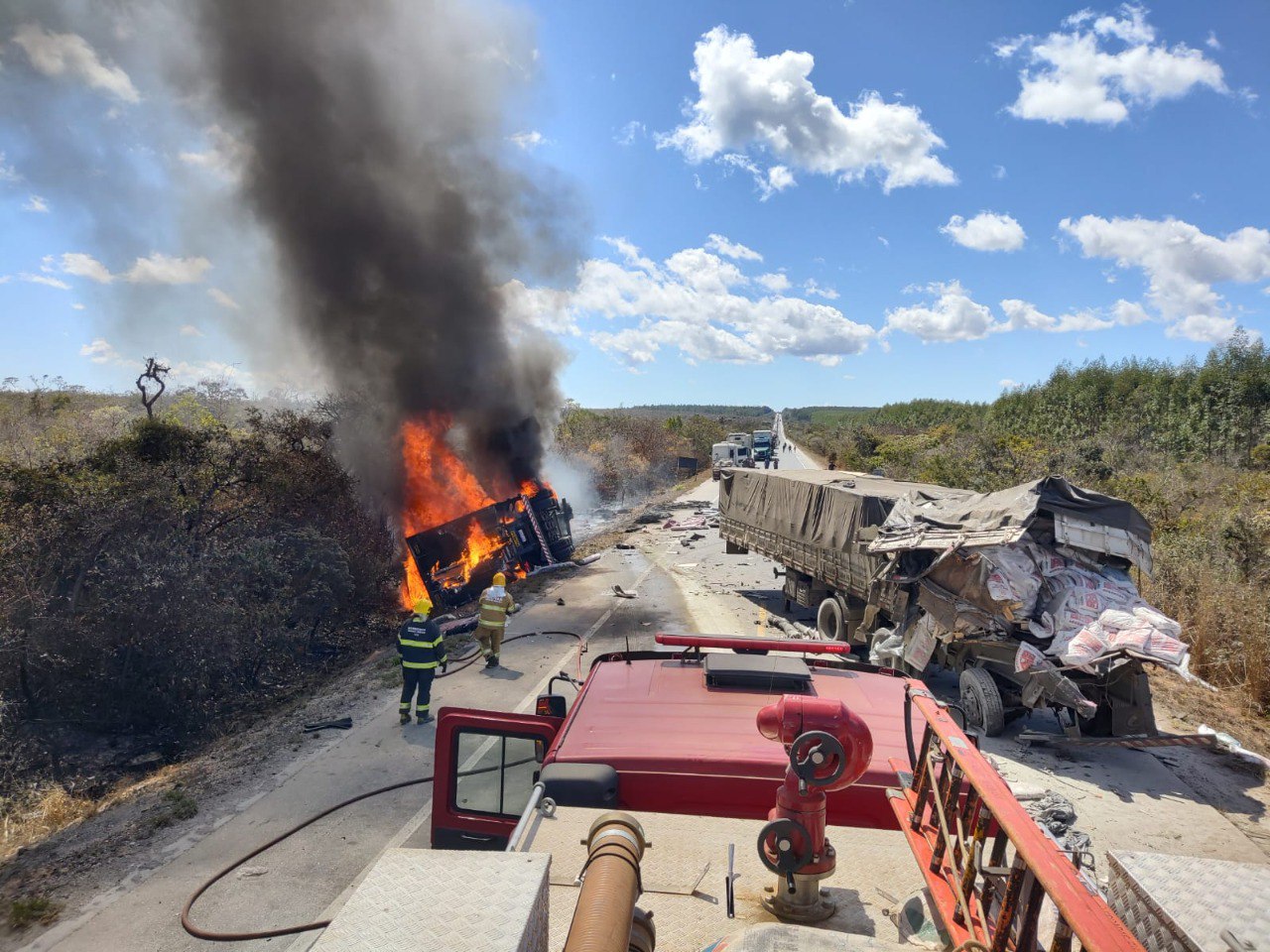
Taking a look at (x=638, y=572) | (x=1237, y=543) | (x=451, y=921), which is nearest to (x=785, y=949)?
(x=451, y=921)

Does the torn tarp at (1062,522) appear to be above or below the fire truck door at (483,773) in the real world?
above

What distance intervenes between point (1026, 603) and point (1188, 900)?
6465 mm

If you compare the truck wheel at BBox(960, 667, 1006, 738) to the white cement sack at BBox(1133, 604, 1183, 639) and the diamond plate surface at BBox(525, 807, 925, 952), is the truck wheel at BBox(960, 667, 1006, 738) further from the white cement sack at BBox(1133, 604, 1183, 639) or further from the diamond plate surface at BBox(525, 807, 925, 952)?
the diamond plate surface at BBox(525, 807, 925, 952)

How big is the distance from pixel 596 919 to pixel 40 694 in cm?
1017

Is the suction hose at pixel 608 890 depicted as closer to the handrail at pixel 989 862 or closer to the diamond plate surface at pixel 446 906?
the diamond plate surface at pixel 446 906

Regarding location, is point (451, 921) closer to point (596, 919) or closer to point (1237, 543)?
point (596, 919)

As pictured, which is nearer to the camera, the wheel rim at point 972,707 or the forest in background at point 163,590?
the wheel rim at point 972,707

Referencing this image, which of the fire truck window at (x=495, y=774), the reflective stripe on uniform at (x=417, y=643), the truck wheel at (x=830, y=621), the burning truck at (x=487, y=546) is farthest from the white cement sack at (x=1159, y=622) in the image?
the burning truck at (x=487, y=546)

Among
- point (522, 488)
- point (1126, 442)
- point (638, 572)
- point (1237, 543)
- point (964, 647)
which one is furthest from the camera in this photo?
point (1126, 442)

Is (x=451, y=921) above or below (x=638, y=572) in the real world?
above

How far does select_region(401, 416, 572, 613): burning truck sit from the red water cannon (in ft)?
37.8

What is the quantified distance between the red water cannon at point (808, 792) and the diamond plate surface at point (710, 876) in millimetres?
107

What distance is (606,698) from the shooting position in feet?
14.2

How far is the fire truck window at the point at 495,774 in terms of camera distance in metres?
3.92
